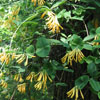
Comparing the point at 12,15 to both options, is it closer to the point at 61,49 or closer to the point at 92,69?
the point at 61,49

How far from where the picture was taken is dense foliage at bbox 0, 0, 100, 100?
80 cm

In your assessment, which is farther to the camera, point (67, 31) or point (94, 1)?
point (67, 31)

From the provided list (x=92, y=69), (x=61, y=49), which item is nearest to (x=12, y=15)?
(x=61, y=49)

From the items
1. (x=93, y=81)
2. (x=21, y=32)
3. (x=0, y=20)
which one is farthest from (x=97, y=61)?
(x=0, y=20)

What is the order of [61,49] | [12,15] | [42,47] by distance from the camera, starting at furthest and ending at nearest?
1. [12,15]
2. [61,49]
3. [42,47]

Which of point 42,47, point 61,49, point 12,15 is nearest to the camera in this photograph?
point 42,47

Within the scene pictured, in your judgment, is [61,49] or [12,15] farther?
[12,15]

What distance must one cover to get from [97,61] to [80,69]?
286 millimetres

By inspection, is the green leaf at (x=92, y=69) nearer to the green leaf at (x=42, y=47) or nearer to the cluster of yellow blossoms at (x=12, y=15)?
the green leaf at (x=42, y=47)

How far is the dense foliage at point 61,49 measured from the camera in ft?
2.62

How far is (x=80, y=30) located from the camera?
43.4 inches

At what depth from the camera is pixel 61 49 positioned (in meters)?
1.16

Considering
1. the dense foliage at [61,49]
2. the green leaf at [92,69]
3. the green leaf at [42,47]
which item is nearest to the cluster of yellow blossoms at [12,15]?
the dense foliage at [61,49]

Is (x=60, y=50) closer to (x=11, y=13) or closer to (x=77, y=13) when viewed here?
(x=77, y=13)
